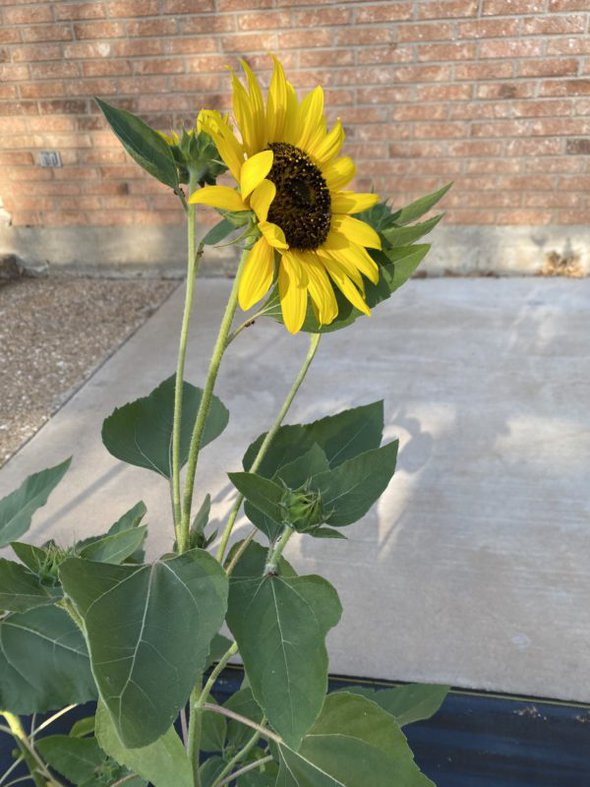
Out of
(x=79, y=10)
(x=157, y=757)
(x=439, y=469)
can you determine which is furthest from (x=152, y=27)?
(x=157, y=757)

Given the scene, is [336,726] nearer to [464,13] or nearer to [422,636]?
[422,636]

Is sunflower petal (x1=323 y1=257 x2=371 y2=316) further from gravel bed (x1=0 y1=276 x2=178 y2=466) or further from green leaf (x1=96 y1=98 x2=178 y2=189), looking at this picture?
gravel bed (x1=0 y1=276 x2=178 y2=466)

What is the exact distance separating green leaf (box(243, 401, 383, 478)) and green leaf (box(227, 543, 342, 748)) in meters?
0.20

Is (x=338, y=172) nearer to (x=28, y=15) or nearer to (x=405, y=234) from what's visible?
(x=405, y=234)

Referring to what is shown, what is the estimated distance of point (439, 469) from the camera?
2.38 metres

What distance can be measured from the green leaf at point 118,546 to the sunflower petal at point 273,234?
29cm

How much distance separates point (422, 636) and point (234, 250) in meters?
2.62

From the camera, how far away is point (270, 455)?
850 mm

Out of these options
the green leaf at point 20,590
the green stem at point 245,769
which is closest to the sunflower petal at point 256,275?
the green leaf at point 20,590

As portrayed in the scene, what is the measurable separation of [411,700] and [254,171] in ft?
2.63

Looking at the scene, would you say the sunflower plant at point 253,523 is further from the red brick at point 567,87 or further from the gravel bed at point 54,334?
the red brick at point 567,87

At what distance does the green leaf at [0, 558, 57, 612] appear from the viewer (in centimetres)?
69

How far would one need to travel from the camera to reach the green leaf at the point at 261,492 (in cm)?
63

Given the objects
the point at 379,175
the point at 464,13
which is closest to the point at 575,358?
the point at 379,175
